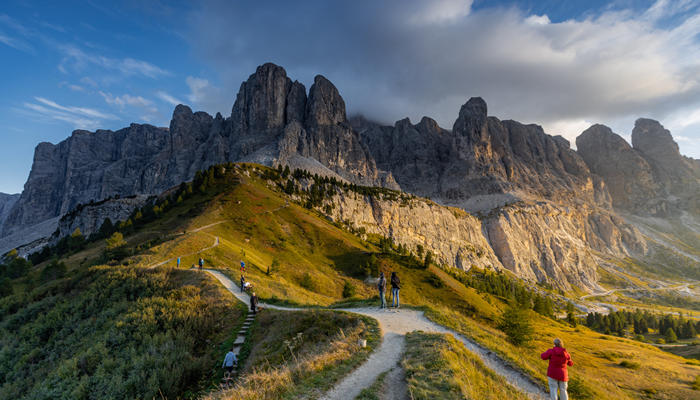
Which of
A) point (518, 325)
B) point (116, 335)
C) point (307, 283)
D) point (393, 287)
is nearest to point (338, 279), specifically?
point (307, 283)

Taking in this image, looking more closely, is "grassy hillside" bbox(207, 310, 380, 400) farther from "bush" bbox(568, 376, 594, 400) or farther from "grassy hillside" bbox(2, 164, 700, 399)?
"bush" bbox(568, 376, 594, 400)

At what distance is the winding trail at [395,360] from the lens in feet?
32.4

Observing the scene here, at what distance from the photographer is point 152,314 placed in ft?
69.2

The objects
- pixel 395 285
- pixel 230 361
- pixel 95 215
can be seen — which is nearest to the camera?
pixel 230 361

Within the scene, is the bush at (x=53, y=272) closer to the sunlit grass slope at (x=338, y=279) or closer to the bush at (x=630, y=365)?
the sunlit grass slope at (x=338, y=279)

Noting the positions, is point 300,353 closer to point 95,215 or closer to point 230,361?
point 230,361

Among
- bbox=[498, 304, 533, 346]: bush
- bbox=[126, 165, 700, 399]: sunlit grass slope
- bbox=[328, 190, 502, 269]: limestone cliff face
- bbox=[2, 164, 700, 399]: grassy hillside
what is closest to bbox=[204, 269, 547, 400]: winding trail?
bbox=[2, 164, 700, 399]: grassy hillside

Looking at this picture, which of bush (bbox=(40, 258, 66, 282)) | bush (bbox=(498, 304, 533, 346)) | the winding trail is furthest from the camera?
bush (bbox=(40, 258, 66, 282))

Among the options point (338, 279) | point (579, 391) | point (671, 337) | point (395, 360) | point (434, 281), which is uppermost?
point (395, 360)

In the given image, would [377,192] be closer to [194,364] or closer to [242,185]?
[242,185]

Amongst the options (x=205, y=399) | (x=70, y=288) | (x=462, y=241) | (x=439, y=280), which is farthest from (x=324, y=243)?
(x=462, y=241)

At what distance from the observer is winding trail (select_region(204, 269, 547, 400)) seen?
988 cm

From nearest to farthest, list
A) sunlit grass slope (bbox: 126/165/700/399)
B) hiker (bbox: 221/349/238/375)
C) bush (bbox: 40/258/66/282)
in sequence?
1. hiker (bbox: 221/349/238/375)
2. sunlit grass slope (bbox: 126/165/700/399)
3. bush (bbox: 40/258/66/282)

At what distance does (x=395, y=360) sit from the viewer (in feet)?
40.3
